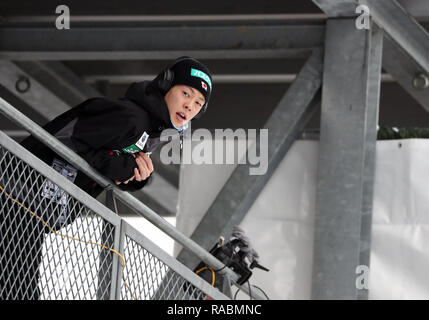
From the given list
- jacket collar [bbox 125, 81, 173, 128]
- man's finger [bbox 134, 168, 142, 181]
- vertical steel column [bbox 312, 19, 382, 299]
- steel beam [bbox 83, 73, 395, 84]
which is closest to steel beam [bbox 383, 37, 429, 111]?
vertical steel column [bbox 312, 19, 382, 299]

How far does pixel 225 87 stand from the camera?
9.93 m

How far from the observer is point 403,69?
22.8ft

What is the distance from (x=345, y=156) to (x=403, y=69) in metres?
1.19

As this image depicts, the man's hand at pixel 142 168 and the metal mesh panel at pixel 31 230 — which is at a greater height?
the man's hand at pixel 142 168

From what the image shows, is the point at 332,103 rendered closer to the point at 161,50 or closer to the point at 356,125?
the point at 356,125

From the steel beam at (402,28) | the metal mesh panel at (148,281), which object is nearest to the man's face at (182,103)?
the metal mesh panel at (148,281)

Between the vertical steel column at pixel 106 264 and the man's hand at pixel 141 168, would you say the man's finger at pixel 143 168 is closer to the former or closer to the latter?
the man's hand at pixel 141 168

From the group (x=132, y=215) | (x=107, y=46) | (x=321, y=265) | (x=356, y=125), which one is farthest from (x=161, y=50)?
(x=132, y=215)

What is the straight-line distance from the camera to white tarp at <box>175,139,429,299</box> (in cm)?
623

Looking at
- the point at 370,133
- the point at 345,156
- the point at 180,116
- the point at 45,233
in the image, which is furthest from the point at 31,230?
the point at 370,133

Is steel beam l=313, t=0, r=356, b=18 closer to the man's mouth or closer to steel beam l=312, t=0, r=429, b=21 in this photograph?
steel beam l=312, t=0, r=429, b=21

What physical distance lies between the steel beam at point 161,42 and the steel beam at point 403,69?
0.67m

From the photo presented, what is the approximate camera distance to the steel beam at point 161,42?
22.5 ft

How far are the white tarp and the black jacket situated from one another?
2.79 meters
